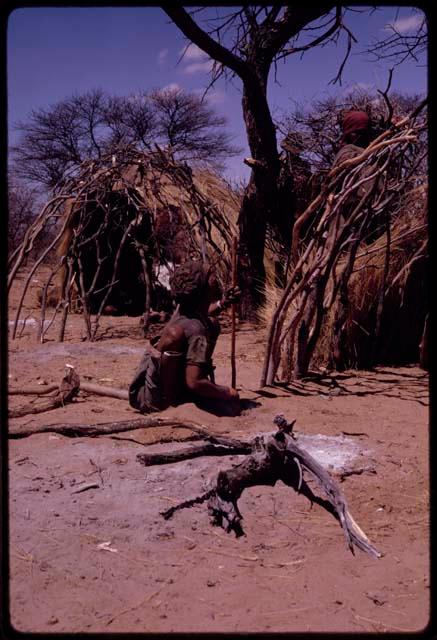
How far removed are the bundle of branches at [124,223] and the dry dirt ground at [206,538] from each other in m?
4.29

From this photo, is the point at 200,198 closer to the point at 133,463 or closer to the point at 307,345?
the point at 307,345

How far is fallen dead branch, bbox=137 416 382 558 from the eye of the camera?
123 inches

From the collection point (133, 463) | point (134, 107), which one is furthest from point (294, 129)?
point (134, 107)

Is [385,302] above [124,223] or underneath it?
underneath

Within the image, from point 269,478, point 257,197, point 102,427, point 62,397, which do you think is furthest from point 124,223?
point 269,478

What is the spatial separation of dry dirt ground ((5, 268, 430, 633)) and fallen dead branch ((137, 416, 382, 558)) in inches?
2.0

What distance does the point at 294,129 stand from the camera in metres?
11.6

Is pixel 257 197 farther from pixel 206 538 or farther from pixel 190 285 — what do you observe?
pixel 206 538

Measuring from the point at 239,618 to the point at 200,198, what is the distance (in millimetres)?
7728

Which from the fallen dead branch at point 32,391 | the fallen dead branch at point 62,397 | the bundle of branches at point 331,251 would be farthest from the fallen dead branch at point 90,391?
the bundle of branches at point 331,251

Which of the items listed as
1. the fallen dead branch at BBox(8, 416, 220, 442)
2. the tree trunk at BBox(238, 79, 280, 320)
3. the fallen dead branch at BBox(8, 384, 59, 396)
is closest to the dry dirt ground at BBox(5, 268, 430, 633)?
the fallen dead branch at BBox(8, 416, 220, 442)

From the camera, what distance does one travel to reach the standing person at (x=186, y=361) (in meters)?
4.41

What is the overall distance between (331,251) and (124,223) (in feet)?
21.0

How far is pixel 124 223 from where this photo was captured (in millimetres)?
11391
